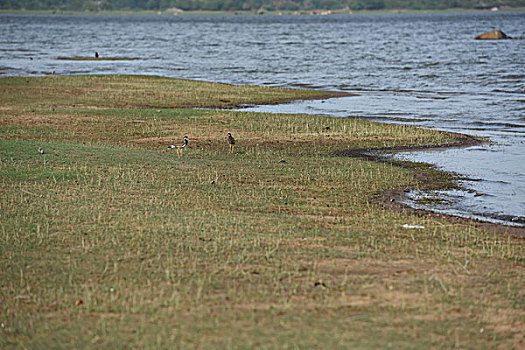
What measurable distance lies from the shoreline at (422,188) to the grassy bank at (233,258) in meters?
0.32

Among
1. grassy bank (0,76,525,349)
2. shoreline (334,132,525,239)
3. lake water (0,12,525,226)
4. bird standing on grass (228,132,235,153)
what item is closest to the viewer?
grassy bank (0,76,525,349)

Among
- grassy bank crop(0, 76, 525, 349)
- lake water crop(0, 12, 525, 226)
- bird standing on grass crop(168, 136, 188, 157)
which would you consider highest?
grassy bank crop(0, 76, 525, 349)

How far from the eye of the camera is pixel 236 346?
7.89 meters

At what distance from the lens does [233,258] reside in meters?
10.7

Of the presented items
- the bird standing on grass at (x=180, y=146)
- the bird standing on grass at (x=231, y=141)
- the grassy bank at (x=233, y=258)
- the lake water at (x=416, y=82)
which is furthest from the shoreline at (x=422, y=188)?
the bird standing on grass at (x=180, y=146)

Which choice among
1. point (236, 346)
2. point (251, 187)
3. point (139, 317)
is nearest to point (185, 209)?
point (251, 187)

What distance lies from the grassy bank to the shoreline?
32 centimetres

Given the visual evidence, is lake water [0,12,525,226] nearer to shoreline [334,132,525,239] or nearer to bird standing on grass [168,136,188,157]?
shoreline [334,132,525,239]

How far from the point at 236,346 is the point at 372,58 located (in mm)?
66563

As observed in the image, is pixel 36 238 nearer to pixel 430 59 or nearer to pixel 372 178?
pixel 372 178

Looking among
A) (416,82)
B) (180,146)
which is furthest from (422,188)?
(416,82)

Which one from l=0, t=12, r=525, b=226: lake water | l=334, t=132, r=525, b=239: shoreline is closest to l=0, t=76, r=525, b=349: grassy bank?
l=334, t=132, r=525, b=239: shoreline

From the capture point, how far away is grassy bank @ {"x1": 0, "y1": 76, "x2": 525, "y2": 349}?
329 inches

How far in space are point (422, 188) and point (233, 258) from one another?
Result: 7.45 meters
